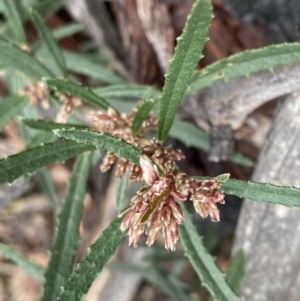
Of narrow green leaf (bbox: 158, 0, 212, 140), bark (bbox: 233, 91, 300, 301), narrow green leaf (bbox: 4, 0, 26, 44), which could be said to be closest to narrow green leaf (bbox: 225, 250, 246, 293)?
bark (bbox: 233, 91, 300, 301)

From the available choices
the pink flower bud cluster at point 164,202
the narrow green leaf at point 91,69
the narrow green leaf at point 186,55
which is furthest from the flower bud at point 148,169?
the narrow green leaf at point 91,69

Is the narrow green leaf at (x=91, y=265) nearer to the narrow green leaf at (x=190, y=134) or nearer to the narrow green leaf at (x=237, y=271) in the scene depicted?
the narrow green leaf at (x=237, y=271)

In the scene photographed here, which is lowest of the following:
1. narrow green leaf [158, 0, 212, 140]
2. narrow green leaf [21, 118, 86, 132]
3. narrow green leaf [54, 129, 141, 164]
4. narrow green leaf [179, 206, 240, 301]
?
narrow green leaf [179, 206, 240, 301]

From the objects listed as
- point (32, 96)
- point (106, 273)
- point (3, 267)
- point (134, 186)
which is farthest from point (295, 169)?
point (3, 267)

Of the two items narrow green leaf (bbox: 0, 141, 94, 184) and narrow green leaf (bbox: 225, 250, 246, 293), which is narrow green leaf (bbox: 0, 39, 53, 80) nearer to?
narrow green leaf (bbox: 0, 141, 94, 184)

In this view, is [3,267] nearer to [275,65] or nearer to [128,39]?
[128,39]
